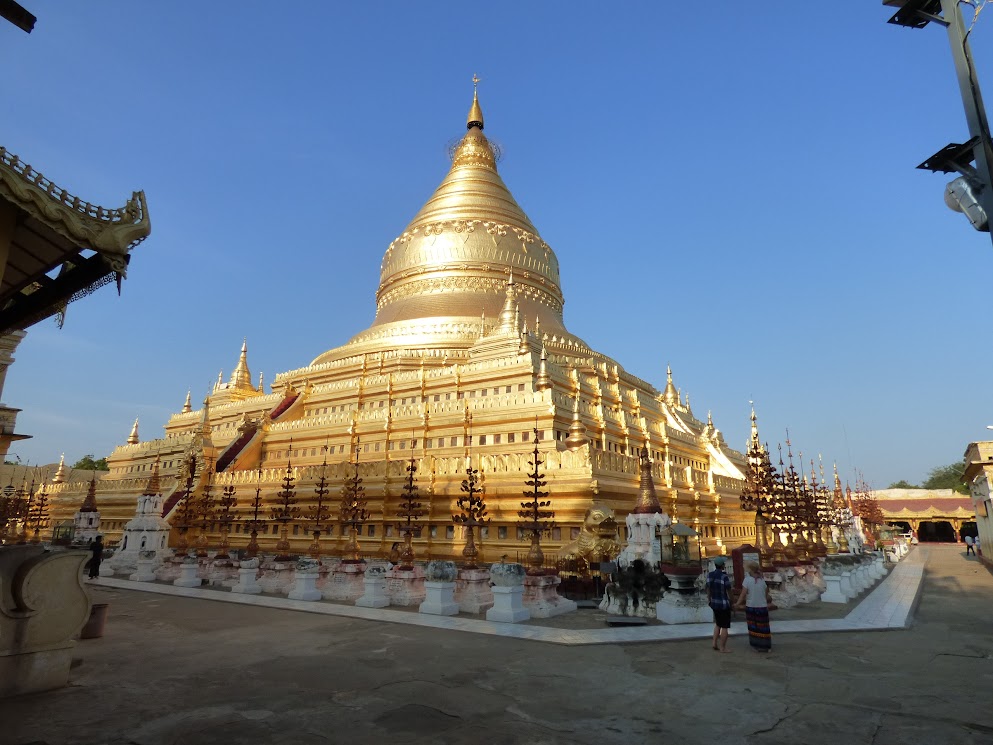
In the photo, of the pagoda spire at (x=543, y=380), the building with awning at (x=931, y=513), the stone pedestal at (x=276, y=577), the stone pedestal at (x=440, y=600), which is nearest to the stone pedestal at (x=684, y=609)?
the stone pedestal at (x=440, y=600)

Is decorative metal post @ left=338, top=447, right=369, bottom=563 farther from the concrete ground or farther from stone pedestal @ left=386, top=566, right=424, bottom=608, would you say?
the concrete ground

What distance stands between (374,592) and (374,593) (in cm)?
2

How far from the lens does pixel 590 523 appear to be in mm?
17859

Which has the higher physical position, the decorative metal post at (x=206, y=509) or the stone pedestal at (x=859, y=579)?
the decorative metal post at (x=206, y=509)

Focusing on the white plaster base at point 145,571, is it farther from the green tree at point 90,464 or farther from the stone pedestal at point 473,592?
the green tree at point 90,464

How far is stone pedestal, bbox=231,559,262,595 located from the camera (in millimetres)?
17484

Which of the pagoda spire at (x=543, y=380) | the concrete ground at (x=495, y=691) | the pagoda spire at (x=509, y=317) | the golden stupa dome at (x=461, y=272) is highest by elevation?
the golden stupa dome at (x=461, y=272)

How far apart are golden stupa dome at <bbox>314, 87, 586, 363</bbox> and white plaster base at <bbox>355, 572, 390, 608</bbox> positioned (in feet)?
65.1

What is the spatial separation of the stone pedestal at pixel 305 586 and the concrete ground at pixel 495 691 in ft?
16.1

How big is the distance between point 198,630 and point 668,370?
34539 mm

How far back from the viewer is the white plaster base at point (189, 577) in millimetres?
19359

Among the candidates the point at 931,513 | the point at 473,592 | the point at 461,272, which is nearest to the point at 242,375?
the point at 461,272

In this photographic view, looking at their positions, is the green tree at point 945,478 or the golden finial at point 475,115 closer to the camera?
the golden finial at point 475,115

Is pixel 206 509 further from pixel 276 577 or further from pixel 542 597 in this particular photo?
pixel 542 597
